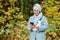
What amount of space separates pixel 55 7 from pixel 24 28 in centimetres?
144

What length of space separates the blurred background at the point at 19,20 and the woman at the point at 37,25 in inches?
143

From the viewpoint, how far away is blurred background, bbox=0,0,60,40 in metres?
9.48

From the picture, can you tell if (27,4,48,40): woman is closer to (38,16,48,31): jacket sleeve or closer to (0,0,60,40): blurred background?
(38,16,48,31): jacket sleeve

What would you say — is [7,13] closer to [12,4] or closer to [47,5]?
[12,4]

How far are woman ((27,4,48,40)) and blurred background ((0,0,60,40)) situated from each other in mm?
3637

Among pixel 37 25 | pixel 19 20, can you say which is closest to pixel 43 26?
pixel 37 25

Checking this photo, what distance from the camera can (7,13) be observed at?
9758 mm

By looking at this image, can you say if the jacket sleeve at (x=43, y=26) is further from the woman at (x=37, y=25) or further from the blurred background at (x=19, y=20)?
the blurred background at (x=19, y=20)

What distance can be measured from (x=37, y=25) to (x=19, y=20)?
14.9 ft

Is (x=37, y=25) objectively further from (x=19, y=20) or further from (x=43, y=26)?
(x=19, y=20)

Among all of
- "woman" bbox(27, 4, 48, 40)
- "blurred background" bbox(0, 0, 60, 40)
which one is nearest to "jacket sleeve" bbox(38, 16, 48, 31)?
"woman" bbox(27, 4, 48, 40)

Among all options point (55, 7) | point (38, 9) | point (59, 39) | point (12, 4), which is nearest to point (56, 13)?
point (55, 7)

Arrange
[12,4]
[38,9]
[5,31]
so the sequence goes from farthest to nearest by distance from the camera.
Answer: [12,4], [5,31], [38,9]

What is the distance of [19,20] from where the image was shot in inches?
400
